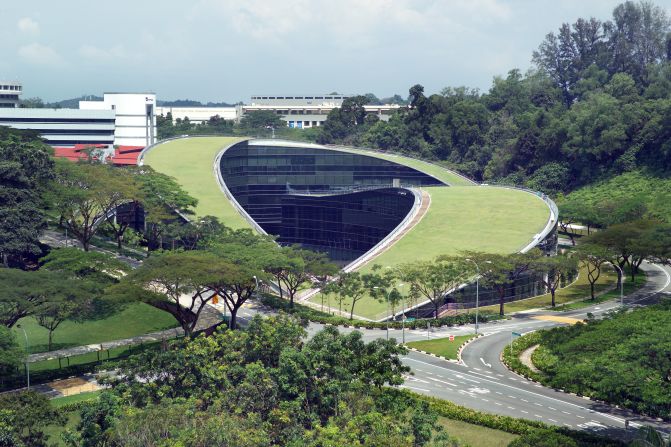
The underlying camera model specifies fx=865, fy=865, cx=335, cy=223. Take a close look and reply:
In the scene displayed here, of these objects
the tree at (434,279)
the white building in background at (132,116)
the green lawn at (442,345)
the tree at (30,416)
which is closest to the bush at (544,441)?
the green lawn at (442,345)

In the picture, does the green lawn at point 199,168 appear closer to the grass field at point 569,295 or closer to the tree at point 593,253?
the grass field at point 569,295

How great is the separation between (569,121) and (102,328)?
100345 millimetres

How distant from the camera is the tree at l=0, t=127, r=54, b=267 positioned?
90.2m

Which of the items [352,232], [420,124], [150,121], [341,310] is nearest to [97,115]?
[150,121]

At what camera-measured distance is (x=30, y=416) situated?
45.3 m

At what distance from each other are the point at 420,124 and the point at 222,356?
134 meters

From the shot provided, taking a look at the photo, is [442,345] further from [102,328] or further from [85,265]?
[85,265]

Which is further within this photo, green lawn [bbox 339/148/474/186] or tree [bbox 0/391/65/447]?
green lawn [bbox 339/148/474/186]

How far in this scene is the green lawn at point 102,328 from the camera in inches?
2886

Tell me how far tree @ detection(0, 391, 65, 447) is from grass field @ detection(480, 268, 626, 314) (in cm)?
5176

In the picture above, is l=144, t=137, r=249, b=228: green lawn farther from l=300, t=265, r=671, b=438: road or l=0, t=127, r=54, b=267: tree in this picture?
l=300, t=265, r=671, b=438: road

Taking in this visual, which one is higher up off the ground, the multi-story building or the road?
the multi-story building

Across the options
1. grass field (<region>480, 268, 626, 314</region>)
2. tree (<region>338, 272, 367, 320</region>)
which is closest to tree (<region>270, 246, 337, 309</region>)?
tree (<region>338, 272, 367, 320</region>)

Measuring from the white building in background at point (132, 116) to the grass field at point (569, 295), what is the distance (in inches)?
4704
